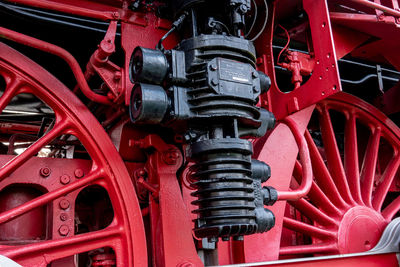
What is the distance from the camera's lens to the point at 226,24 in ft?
5.58

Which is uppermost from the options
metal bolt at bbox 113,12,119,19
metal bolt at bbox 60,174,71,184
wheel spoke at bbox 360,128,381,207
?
metal bolt at bbox 113,12,119,19

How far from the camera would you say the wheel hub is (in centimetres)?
238

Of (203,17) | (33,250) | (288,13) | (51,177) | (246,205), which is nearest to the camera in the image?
(246,205)

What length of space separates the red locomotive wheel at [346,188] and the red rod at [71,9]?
1443mm

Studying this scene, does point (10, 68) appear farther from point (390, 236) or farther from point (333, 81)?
point (390, 236)

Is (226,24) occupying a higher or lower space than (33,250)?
higher

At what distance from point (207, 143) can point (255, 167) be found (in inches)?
13.4

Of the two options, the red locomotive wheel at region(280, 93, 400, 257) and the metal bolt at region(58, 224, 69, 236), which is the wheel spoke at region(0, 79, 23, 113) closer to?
the metal bolt at region(58, 224, 69, 236)

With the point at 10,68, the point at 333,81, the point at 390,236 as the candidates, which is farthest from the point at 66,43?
the point at 390,236

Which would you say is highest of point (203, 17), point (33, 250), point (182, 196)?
point (203, 17)

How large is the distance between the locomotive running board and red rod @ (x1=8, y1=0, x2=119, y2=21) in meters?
1.23

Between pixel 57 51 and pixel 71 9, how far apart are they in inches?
7.8

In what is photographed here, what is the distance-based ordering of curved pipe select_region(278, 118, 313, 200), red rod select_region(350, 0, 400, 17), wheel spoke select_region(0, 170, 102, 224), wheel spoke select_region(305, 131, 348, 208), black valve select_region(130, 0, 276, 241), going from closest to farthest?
black valve select_region(130, 0, 276, 241) → wheel spoke select_region(0, 170, 102, 224) → curved pipe select_region(278, 118, 313, 200) → red rod select_region(350, 0, 400, 17) → wheel spoke select_region(305, 131, 348, 208)

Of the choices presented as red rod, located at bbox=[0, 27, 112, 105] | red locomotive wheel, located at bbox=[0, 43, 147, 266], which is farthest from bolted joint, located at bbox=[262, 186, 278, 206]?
red rod, located at bbox=[0, 27, 112, 105]
